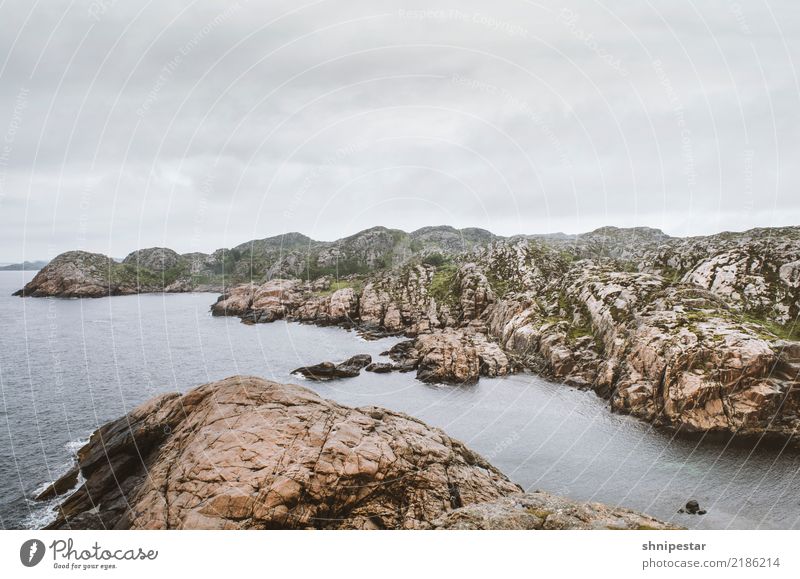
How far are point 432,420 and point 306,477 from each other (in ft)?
123

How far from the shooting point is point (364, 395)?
220 ft

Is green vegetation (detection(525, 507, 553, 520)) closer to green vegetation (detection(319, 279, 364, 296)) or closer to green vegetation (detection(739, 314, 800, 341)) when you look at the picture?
green vegetation (detection(739, 314, 800, 341))

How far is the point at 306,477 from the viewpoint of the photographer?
2083 centimetres

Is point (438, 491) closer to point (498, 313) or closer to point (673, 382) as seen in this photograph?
point (673, 382)

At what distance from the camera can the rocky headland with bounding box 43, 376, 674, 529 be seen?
1936cm

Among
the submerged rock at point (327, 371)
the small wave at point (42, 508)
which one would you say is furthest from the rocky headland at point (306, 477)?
the submerged rock at point (327, 371)

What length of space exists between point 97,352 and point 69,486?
194 feet

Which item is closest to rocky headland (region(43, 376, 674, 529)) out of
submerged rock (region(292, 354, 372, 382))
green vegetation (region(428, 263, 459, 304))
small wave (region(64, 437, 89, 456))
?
small wave (region(64, 437, 89, 456))

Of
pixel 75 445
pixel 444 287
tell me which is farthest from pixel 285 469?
pixel 444 287

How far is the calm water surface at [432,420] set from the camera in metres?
36.9
